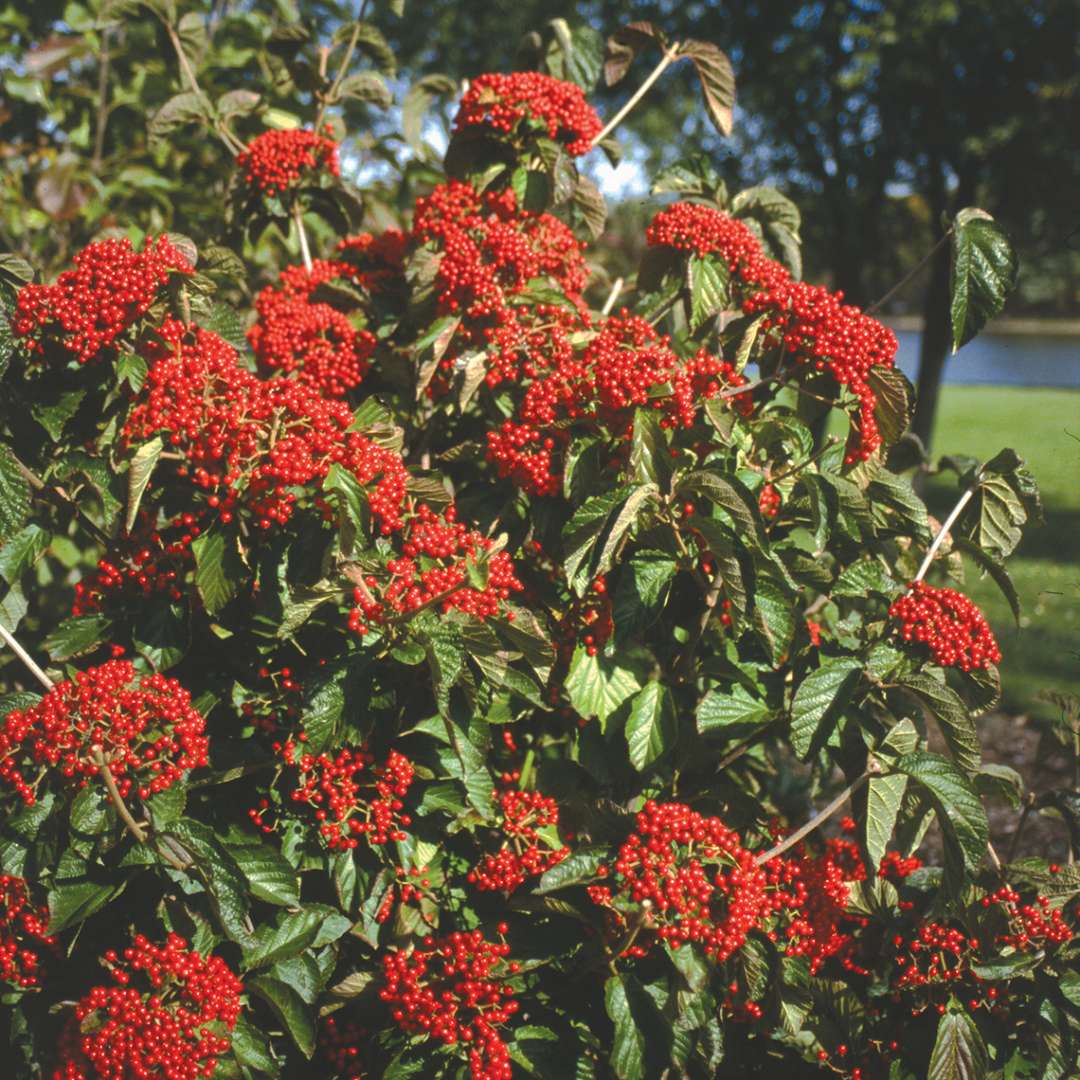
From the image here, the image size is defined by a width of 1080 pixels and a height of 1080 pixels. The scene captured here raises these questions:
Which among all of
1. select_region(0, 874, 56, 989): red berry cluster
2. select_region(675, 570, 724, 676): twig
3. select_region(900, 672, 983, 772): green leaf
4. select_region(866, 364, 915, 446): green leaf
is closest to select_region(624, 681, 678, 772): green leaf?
select_region(675, 570, 724, 676): twig

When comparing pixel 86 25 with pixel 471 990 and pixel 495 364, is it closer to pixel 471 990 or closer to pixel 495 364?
pixel 495 364

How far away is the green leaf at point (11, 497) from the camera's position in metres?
2.13

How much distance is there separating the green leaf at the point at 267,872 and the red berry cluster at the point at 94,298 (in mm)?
1101

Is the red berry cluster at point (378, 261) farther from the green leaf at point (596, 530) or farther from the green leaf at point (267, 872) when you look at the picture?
the green leaf at point (267, 872)

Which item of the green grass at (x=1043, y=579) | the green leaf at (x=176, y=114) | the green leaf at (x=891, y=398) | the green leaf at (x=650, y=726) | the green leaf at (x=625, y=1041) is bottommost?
the green grass at (x=1043, y=579)

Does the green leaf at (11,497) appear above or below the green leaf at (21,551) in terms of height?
above

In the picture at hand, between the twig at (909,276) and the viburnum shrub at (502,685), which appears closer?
the viburnum shrub at (502,685)

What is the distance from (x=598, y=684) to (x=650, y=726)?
5.9 inches

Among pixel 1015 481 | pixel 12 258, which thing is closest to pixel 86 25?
pixel 12 258

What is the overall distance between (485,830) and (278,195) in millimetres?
1944

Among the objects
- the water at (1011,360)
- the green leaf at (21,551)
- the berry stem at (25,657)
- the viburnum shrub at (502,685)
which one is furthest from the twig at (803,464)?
the water at (1011,360)

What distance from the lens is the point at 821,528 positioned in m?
2.12

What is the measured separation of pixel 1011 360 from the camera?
1980 inches

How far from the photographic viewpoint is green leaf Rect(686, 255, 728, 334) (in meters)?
2.53
